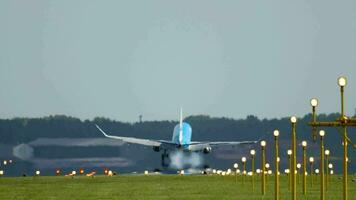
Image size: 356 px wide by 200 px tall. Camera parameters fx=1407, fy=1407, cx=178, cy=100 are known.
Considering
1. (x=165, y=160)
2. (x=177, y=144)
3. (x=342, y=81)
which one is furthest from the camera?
(x=177, y=144)

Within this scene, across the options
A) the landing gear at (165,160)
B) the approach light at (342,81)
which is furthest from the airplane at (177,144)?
the approach light at (342,81)

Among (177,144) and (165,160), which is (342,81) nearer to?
(165,160)

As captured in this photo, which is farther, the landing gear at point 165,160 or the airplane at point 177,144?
the airplane at point 177,144

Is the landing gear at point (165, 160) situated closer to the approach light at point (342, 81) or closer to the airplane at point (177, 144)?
the airplane at point (177, 144)

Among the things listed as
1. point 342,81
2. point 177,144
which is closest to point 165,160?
point 177,144

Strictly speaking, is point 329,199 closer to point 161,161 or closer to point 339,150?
point 161,161

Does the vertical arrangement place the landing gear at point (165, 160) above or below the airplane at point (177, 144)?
below

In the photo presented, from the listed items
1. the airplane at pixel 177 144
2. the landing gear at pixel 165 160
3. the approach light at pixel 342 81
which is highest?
the airplane at pixel 177 144

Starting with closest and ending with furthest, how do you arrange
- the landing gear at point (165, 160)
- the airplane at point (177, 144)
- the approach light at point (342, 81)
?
1. the approach light at point (342, 81)
2. the landing gear at point (165, 160)
3. the airplane at point (177, 144)

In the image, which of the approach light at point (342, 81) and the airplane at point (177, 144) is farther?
the airplane at point (177, 144)

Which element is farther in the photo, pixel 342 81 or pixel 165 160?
pixel 165 160

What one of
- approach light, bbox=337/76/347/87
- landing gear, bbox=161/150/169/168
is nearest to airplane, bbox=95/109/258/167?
landing gear, bbox=161/150/169/168

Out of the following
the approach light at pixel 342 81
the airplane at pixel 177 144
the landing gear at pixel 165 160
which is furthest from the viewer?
the airplane at pixel 177 144

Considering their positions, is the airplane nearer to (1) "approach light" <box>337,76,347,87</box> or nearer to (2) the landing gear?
(2) the landing gear
